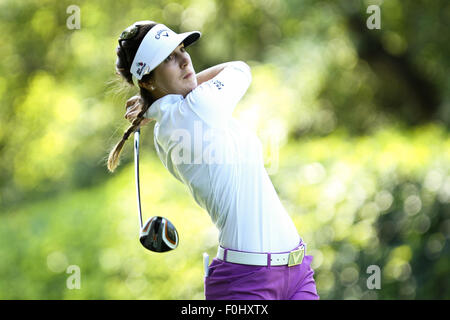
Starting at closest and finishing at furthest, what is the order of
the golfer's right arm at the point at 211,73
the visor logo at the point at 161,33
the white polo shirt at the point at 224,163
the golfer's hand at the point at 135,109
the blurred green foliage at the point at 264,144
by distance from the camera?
the white polo shirt at the point at 224,163 → the visor logo at the point at 161,33 → the golfer's hand at the point at 135,109 → the golfer's right arm at the point at 211,73 → the blurred green foliage at the point at 264,144

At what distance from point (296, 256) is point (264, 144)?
122 inches

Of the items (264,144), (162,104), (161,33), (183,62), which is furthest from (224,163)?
(264,144)

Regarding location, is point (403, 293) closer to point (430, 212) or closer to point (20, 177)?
point (430, 212)

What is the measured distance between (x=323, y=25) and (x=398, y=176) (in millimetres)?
3359

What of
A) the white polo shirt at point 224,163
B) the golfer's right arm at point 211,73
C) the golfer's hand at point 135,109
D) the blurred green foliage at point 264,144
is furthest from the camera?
the blurred green foliage at point 264,144

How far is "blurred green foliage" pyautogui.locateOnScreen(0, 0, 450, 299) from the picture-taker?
14.5 ft

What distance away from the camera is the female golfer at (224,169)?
2.42m

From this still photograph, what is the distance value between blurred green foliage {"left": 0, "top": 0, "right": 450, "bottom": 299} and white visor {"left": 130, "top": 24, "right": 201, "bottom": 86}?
2.26 metres

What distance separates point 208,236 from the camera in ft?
15.7

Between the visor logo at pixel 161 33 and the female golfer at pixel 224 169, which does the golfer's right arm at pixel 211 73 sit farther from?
the visor logo at pixel 161 33

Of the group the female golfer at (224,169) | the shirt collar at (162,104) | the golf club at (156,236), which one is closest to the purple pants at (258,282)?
the female golfer at (224,169)

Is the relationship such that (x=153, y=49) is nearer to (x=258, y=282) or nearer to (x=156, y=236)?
(x=156, y=236)

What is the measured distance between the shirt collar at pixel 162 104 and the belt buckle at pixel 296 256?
698mm
